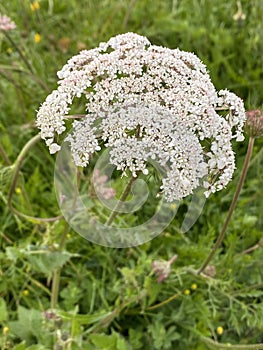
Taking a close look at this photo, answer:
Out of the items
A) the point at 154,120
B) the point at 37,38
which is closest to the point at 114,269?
the point at 154,120

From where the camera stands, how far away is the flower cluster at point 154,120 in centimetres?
112

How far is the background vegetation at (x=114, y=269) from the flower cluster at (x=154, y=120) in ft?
1.64

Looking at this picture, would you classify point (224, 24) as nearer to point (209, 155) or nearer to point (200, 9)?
point (200, 9)

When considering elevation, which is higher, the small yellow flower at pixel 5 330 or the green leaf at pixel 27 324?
the green leaf at pixel 27 324

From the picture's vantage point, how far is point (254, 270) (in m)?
1.96

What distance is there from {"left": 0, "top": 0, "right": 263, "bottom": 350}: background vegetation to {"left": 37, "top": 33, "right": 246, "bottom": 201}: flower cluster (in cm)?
50

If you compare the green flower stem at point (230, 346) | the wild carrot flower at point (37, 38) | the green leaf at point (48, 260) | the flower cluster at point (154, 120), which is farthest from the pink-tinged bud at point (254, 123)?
the wild carrot flower at point (37, 38)

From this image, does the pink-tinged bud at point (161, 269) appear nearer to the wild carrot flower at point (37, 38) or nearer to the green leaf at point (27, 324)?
the green leaf at point (27, 324)

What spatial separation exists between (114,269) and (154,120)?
96 cm

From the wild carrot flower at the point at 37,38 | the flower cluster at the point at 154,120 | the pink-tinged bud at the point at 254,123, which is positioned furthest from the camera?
the wild carrot flower at the point at 37,38

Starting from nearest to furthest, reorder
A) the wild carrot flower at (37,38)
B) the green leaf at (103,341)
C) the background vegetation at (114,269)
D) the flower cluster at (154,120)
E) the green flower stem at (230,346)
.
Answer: the flower cluster at (154,120), the green flower stem at (230,346), the green leaf at (103,341), the background vegetation at (114,269), the wild carrot flower at (37,38)

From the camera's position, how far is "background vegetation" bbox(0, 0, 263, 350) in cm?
172

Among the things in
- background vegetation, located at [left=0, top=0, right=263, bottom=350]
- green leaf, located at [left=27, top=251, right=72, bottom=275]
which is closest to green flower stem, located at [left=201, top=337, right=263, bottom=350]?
background vegetation, located at [left=0, top=0, right=263, bottom=350]

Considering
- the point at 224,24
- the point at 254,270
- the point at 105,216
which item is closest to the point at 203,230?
the point at 254,270
